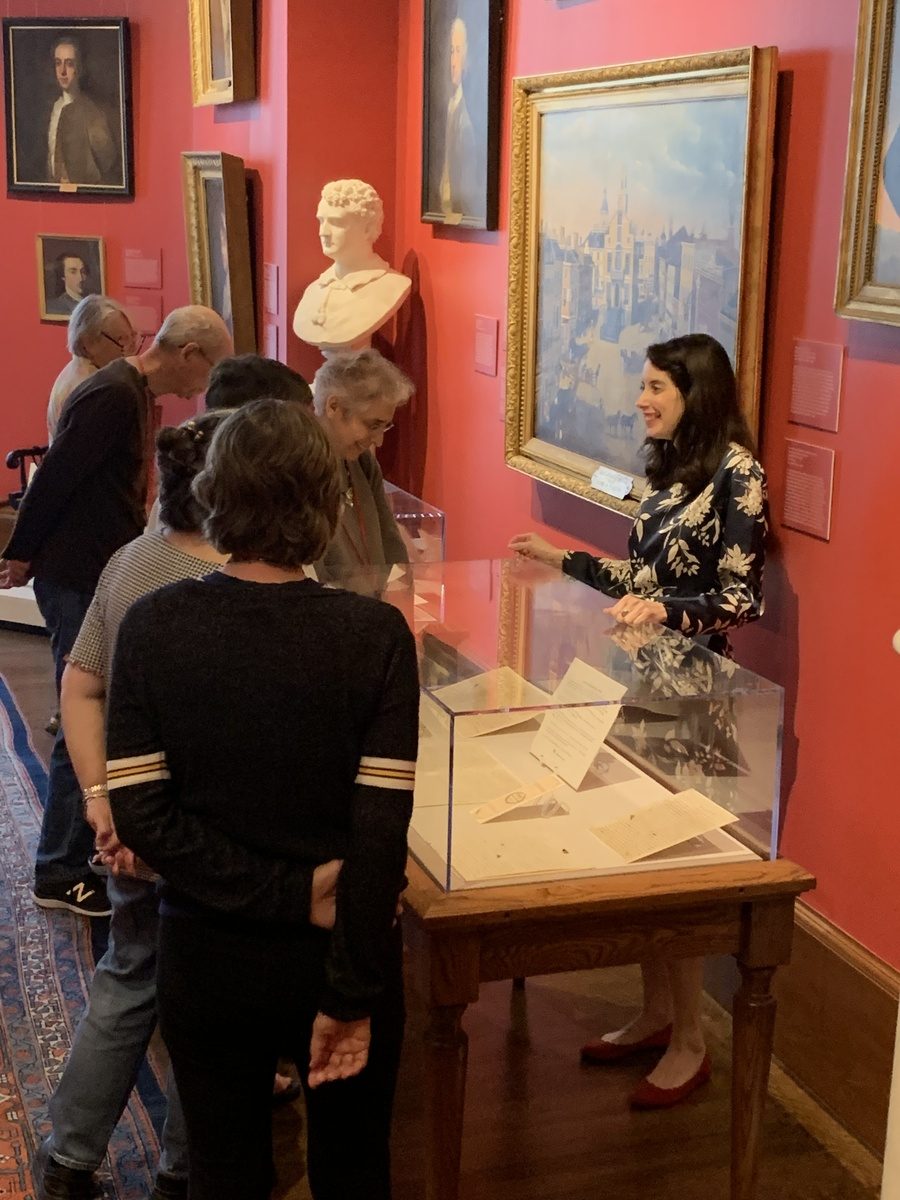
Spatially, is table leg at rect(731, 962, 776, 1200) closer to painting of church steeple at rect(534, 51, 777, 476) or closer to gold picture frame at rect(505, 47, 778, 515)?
gold picture frame at rect(505, 47, 778, 515)

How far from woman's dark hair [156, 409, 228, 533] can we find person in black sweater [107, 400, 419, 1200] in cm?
49

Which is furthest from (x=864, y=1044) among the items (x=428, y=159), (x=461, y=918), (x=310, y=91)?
(x=310, y=91)

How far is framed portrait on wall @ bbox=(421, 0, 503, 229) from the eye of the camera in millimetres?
5051

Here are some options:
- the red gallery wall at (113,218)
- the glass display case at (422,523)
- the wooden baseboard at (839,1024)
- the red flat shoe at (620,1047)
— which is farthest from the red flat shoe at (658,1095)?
the red gallery wall at (113,218)

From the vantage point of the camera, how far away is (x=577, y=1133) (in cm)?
339

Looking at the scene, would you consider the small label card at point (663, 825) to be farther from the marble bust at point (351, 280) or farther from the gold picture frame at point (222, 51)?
the gold picture frame at point (222, 51)

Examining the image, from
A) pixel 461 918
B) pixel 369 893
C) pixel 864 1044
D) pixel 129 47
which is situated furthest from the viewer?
pixel 129 47

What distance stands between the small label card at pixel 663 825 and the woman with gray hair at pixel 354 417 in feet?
3.98

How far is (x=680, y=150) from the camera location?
3.85 meters

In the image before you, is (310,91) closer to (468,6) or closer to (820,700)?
(468,6)

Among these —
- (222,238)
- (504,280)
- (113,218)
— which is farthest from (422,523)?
(113,218)

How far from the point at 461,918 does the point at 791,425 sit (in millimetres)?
1649

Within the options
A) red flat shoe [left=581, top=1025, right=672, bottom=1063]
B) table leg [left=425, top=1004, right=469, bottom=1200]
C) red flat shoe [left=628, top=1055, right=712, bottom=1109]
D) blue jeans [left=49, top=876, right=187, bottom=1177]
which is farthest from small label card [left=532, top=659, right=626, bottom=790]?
red flat shoe [left=581, top=1025, right=672, bottom=1063]

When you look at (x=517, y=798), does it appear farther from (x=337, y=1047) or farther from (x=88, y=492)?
(x=88, y=492)
